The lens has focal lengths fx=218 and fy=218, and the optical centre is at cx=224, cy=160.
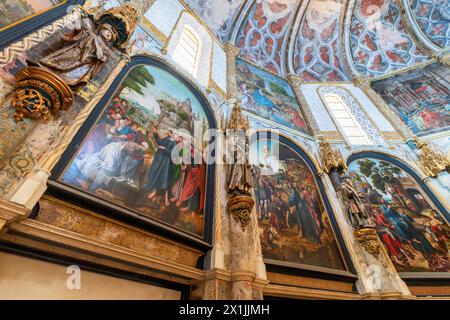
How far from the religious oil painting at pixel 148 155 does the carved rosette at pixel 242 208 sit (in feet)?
2.32

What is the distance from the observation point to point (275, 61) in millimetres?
13984

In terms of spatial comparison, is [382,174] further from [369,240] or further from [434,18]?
[434,18]

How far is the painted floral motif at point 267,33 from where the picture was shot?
12.8 m

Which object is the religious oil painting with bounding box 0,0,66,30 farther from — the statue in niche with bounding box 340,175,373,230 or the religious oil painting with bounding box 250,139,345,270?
the statue in niche with bounding box 340,175,373,230

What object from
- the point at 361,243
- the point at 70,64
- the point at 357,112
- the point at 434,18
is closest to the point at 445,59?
the point at 434,18

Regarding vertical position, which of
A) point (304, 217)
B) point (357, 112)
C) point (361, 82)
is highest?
A: point (361, 82)

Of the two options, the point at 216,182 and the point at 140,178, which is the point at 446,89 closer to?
the point at 216,182

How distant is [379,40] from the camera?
14445 mm

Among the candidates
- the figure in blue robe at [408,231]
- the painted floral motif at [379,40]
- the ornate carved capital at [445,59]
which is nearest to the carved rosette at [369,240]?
the figure in blue robe at [408,231]

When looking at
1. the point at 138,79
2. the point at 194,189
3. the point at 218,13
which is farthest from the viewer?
the point at 218,13

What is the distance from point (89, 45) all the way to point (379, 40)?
57.5 feet

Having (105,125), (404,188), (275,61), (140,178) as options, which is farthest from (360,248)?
(275,61)

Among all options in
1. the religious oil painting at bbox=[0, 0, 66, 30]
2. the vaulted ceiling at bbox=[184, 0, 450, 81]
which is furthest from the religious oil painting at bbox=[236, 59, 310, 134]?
the religious oil painting at bbox=[0, 0, 66, 30]
